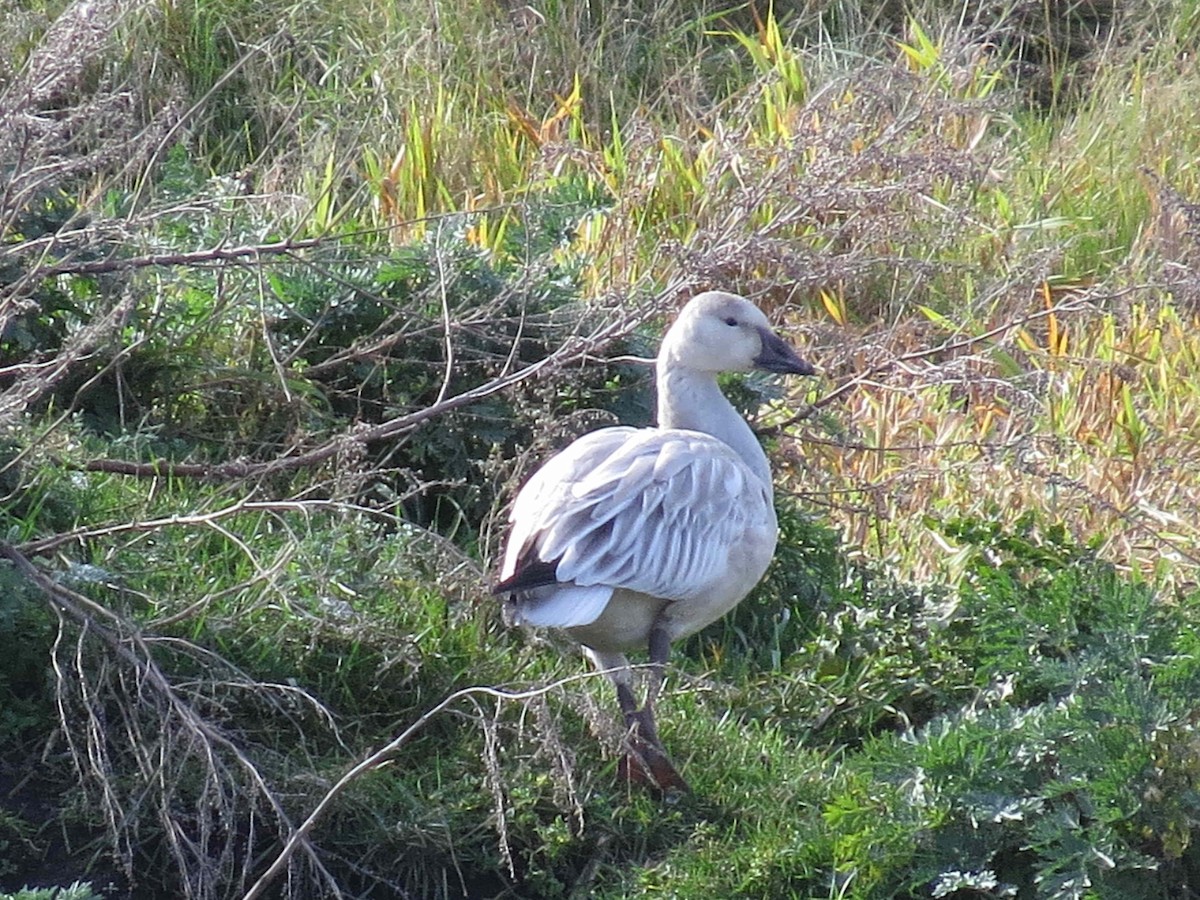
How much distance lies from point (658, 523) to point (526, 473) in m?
0.92

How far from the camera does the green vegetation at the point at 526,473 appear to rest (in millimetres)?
4086

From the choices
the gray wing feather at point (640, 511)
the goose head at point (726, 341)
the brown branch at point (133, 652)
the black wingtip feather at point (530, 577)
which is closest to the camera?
the brown branch at point (133, 652)

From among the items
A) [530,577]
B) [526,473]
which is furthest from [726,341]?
[530,577]

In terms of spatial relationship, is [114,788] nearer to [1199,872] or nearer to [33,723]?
[33,723]

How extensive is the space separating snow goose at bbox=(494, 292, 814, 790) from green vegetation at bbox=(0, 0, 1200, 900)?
0.45 ft

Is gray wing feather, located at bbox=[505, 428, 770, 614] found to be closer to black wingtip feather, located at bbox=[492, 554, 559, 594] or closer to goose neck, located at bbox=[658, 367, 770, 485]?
black wingtip feather, located at bbox=[492, 554, 559, 594]

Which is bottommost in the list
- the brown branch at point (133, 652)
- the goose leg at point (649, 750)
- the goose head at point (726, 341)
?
the goose leg at point (649, 750)

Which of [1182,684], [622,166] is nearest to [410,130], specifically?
[622,166]

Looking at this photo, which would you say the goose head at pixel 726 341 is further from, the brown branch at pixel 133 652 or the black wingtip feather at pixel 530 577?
the brown branch at pixel 133 652

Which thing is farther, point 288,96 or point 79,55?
point 288,96

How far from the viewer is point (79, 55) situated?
4.41 metres

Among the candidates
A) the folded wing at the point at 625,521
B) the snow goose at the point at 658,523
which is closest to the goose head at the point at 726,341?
the snow goose at the point at 658,523

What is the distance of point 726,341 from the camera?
16.0ft

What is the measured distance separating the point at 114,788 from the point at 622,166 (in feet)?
12.4
